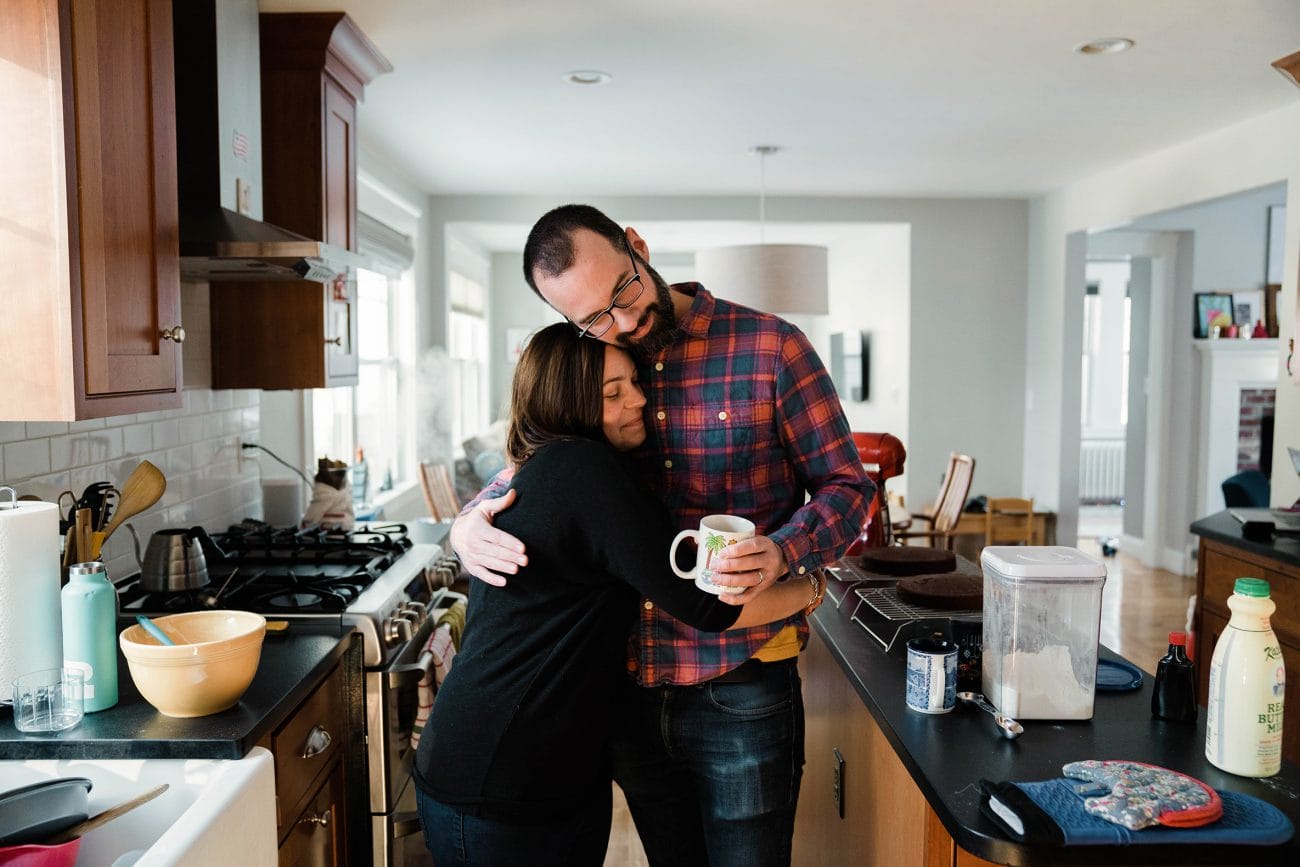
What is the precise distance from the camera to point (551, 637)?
139 cm

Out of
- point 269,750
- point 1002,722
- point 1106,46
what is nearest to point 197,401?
point 269,750

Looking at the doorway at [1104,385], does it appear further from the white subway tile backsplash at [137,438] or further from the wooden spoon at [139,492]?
the wooden spoon at [139,492]

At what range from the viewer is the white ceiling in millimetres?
3158

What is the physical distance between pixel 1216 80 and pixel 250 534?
159 inches

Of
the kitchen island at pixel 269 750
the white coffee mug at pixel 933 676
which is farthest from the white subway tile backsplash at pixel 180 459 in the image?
the white coffee mug at pixel 933 676

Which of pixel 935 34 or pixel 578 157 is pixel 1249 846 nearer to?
pixel 935 34

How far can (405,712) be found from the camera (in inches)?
93.8

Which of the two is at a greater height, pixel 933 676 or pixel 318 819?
pixel 933 676

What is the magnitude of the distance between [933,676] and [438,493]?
421 cm

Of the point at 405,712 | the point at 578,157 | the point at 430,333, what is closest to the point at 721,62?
the point at 578,157

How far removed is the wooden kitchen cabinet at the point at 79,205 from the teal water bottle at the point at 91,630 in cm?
28

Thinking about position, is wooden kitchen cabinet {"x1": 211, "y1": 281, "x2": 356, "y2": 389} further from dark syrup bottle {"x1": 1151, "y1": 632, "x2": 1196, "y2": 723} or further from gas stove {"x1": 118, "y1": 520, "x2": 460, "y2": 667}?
dark syrup bottle {"x1": 1151, "y1": 632, "x2": 1196, "y2": 723}

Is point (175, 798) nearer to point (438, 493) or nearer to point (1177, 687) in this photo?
point (1177, 687)

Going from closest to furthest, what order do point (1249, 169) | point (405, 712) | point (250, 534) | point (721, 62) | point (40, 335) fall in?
point (40, 335), point (405, 712), point (250, 534), point (721, 62), point (1249, 169)
